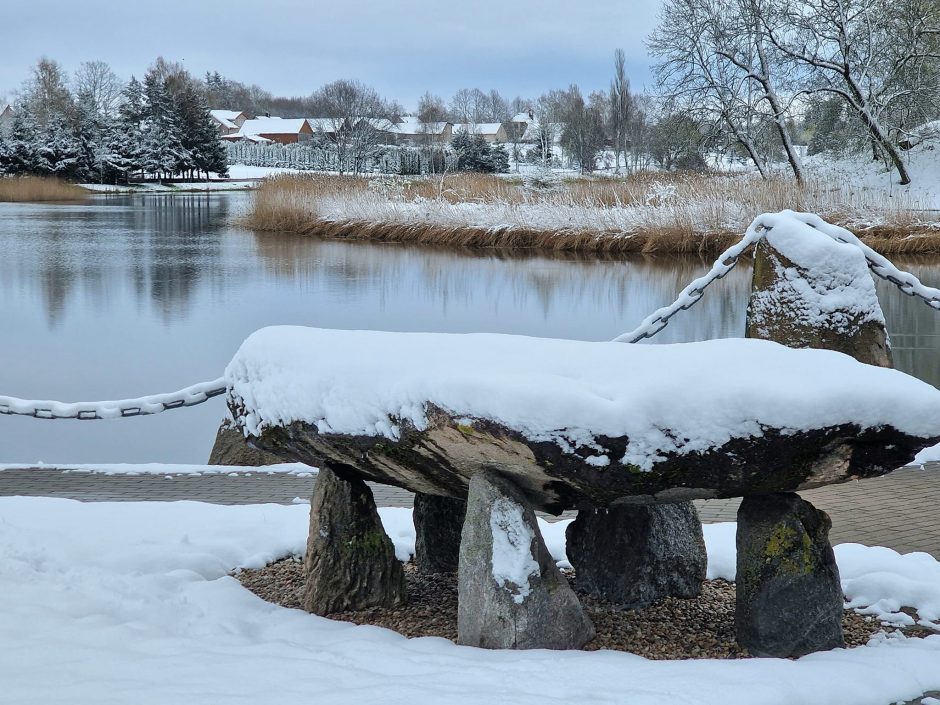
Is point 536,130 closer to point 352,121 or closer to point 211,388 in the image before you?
point 352,121

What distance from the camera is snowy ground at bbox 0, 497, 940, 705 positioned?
128 inches

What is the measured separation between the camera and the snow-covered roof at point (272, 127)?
114 meters

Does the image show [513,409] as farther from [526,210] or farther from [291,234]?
[291,234]

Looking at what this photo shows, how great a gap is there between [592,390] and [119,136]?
68806 millimetres

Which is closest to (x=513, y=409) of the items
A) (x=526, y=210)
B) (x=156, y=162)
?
(x=526, y=210)

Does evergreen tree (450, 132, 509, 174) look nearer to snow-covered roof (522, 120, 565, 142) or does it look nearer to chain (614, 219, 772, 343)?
snow-covered roof (522, 120, 565, 142)

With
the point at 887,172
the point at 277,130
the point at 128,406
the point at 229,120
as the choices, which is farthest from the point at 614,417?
the point at 229,120

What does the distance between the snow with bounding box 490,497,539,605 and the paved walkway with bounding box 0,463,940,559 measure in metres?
2.31

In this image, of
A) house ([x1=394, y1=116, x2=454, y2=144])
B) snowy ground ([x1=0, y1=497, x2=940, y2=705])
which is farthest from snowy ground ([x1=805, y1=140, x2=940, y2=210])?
house ([x1=394, y1=116, x2=454, y2=144])

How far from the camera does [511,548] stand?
140 inches

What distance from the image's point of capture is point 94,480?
23.3ft

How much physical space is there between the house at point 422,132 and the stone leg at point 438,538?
268 feet

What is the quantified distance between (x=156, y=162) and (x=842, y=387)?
6984 cm

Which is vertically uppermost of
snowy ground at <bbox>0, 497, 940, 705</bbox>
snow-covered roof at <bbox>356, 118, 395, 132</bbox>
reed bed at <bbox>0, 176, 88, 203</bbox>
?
snow-covered roof at <bbox>356, 118, 395, 132</bbox>
